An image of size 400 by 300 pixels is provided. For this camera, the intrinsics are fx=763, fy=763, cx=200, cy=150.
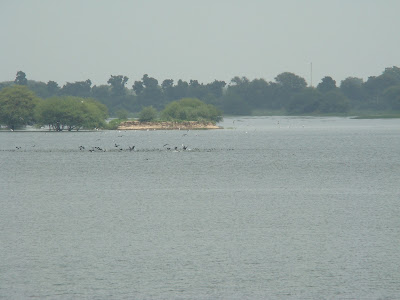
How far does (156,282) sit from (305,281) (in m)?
4.76

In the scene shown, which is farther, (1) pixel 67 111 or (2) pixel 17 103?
(2) pixel 17 103

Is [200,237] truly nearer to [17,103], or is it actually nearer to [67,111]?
[67,111]

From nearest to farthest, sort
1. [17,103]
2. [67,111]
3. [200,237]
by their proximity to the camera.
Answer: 1. [200,237]
2. [67,111]
3. [17,103]

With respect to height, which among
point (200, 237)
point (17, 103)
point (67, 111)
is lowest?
point (200, 237)

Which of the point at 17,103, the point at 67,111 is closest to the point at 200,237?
the point at 67,111

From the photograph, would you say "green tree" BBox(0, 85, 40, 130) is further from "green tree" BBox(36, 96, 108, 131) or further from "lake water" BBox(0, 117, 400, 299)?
"lake water" BBox(0, 117, 400, 299)

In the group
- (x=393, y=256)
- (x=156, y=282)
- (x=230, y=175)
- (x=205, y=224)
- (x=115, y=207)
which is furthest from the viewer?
(x=230, y=175)

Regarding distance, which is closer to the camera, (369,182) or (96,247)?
(96,247)

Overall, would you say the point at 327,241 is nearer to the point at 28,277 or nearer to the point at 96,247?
the point at 96,247

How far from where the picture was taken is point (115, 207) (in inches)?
1731

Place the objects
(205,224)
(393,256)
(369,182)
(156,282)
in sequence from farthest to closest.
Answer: (369,182) < (205,224) < (393,256) < (156,282)

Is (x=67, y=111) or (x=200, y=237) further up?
(x=67, y=111)

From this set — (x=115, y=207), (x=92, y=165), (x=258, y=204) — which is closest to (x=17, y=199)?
(x=115, y=207)

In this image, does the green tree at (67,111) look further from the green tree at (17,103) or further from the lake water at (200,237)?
the lake water at (200,237)
